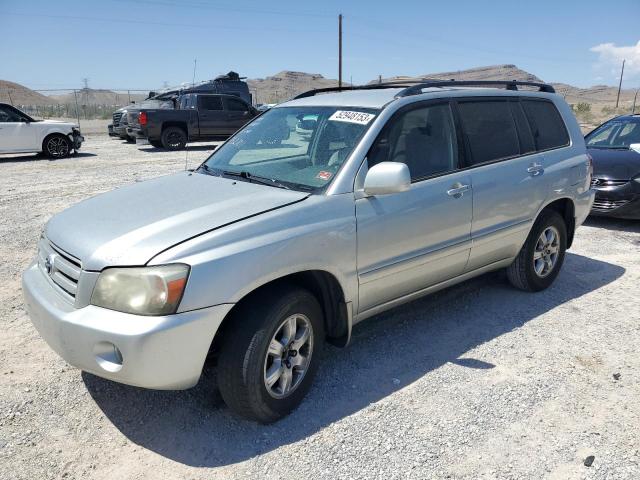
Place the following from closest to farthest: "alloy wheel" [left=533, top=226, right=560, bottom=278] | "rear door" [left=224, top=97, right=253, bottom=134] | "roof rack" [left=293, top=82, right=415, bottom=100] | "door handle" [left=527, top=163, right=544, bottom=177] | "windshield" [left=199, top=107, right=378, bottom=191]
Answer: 1. "windshield" [left=199, top=107, right=378, bottom=191]
2. "roof rack" [left=293, top=82, right=415, bottom=100]
3. "door handle" [left=527, top=163, right=544, bottom=177]
4. "alloy wheel" [left=533, top=226, right=560, bottom=278]
5. "rear door" [left=224, top=97, right=253, bottom=134]

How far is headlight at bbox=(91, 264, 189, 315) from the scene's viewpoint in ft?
8.18

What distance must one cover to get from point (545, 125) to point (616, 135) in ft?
15.0

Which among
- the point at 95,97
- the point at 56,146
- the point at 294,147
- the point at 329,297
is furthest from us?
the point at 95,97

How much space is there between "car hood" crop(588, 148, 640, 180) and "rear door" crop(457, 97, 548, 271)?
3553 millimetres

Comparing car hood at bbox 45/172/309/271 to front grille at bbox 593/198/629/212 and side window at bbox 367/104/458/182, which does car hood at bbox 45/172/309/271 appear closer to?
side window at bbox 367/104/458/182

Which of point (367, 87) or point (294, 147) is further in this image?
point (367, 87)

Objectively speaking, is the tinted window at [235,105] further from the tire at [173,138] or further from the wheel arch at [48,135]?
the wheel arch at [48,135]

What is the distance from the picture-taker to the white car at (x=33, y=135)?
1403cm

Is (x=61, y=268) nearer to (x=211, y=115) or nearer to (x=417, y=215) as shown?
(x=417, y=215)

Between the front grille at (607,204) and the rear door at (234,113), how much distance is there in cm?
1273

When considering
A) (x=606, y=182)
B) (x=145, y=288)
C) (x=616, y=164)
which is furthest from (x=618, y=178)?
(x=145, y=288)

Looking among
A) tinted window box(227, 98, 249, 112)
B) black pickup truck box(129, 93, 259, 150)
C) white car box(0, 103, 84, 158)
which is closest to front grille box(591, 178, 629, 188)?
black pickup truck box(129, 93, 259, 150)

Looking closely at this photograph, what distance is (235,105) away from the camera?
18203 millimetres

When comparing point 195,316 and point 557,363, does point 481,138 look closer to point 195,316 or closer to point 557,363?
point 557,363
